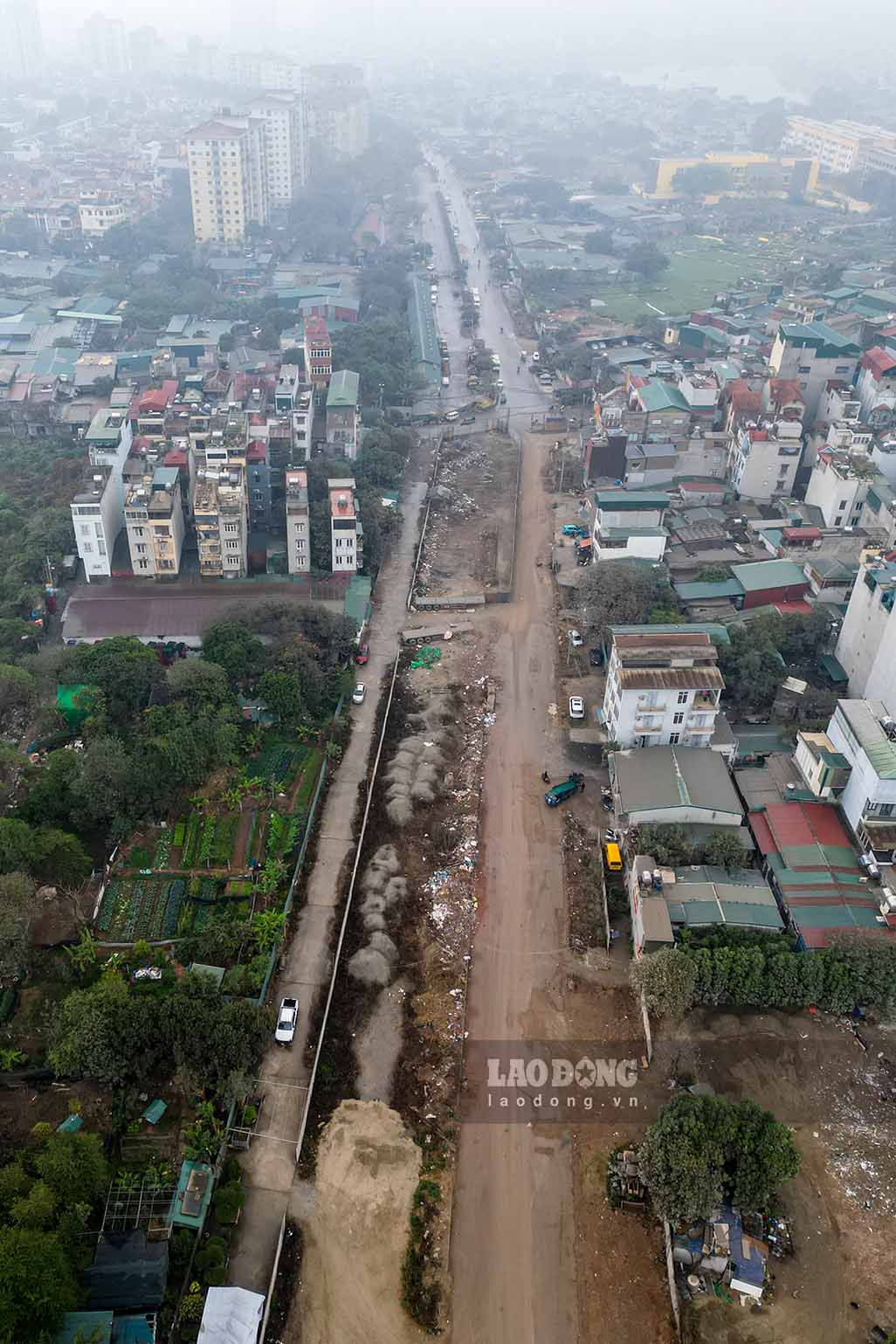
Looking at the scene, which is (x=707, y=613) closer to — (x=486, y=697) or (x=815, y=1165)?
(x=486, y=697)

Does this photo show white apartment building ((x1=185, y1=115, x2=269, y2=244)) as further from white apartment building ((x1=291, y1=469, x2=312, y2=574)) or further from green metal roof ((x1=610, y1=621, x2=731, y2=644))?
green metal roof ((x1=610, y1=621, x2=731, y2=644))

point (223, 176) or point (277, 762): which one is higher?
point (223, 176)

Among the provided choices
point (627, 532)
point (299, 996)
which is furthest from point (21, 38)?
point (299, 996)

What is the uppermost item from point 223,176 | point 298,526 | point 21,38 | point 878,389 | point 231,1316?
point 21,38

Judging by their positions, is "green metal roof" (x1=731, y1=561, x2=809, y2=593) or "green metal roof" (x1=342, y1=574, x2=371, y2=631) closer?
"green metal roof" (x1=342, y1=574, x2=371, y2=631)

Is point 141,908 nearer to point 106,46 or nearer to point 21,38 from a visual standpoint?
point 21,38

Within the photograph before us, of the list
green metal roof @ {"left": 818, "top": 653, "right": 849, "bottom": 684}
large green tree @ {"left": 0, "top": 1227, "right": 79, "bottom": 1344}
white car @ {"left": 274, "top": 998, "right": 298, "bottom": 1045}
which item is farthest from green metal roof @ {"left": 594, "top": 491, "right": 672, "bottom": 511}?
large green tree @ {"left": 0, "top": 1227, "right": 79, "bottom": 1344}

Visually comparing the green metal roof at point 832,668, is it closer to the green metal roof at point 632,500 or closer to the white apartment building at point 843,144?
the green metal roof at point 632,500

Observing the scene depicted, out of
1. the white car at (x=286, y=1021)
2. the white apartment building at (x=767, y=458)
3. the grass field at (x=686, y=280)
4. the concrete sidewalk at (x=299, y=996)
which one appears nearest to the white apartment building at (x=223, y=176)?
the grass field at (x=686, y=280)
